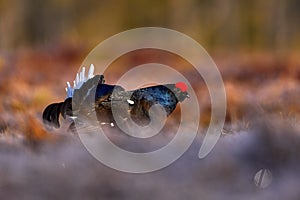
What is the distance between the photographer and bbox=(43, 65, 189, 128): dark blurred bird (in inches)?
110

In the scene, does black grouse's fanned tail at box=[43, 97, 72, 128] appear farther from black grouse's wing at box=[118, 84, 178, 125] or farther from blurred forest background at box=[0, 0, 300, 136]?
blurred forest background at box=[0, 0, 300, 136]

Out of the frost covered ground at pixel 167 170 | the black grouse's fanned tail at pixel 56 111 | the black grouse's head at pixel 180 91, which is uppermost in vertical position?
the black grouse's head at pixel 180 91

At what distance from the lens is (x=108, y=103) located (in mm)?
2871

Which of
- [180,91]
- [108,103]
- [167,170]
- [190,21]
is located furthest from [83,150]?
[190,21]

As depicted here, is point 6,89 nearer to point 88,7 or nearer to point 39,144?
point 39,144

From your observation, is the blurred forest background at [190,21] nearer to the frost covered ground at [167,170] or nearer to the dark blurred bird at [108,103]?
the dark blurred bird at [108,103]

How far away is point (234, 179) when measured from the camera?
1703 mm

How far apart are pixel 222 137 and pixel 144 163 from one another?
32 cm

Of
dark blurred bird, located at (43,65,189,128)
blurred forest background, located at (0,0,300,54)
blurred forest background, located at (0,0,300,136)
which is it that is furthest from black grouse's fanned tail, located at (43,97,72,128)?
blurred forest background, located at (0,0,300,54)

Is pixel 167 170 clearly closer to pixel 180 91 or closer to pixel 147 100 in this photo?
pixel 147 100

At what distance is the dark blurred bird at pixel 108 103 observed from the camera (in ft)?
9.14

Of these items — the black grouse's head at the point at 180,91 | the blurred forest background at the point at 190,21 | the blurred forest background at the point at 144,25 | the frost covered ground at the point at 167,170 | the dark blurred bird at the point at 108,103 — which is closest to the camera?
the frost covered ground at the point at 167,170

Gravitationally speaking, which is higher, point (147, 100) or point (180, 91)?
point (180, 91)

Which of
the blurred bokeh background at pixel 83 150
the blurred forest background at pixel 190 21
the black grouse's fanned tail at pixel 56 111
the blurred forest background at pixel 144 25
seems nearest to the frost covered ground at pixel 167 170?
the blurred bokeh background at pixel 83 150
